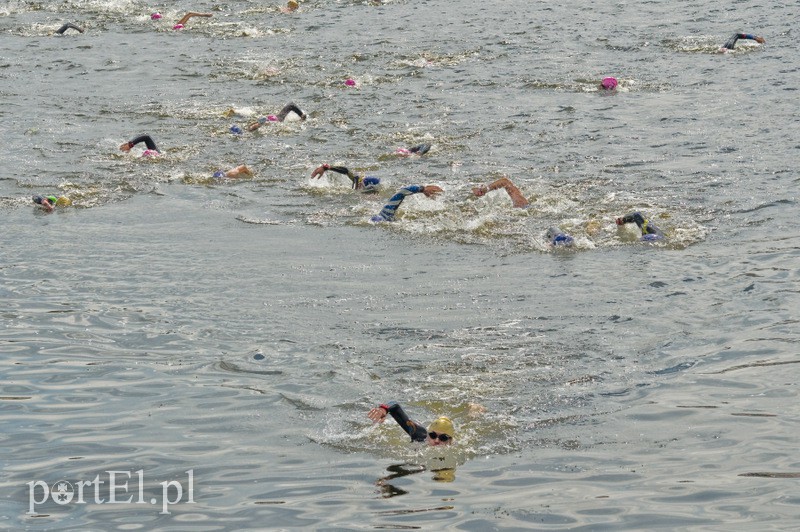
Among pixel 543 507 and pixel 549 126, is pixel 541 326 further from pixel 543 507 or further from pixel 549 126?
pixel 549 126

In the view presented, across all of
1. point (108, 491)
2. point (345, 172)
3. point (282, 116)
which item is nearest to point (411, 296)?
point (345, 172)

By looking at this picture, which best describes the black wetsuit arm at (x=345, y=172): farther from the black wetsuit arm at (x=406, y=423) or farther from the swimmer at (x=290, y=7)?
the swimmer at (x=290, y=7)

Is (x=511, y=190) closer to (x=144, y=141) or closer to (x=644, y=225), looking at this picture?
(x=644, y=225)

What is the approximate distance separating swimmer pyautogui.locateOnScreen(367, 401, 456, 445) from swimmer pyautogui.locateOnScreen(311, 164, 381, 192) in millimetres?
8094

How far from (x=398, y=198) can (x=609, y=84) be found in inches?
343

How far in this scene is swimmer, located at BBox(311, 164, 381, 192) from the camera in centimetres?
1788

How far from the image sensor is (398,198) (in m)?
16.8

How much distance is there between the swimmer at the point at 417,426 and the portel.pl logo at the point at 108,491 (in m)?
1.72

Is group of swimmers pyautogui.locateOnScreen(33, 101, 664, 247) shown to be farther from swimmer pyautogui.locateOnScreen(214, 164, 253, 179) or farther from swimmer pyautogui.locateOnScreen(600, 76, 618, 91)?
swimmer pyautogui.locateOnScreen(600, 76, 618, 91)

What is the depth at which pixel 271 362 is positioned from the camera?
1220 centimetres

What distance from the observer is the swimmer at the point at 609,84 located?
2383 centimetres

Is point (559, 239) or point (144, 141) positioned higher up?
point (144, 141)

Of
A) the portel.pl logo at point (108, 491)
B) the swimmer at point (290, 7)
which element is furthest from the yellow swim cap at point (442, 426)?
the swimmer at point (290, 7)

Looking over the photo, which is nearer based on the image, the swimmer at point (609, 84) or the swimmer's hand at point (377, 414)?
the swimmer's hand at point (377, 414)
